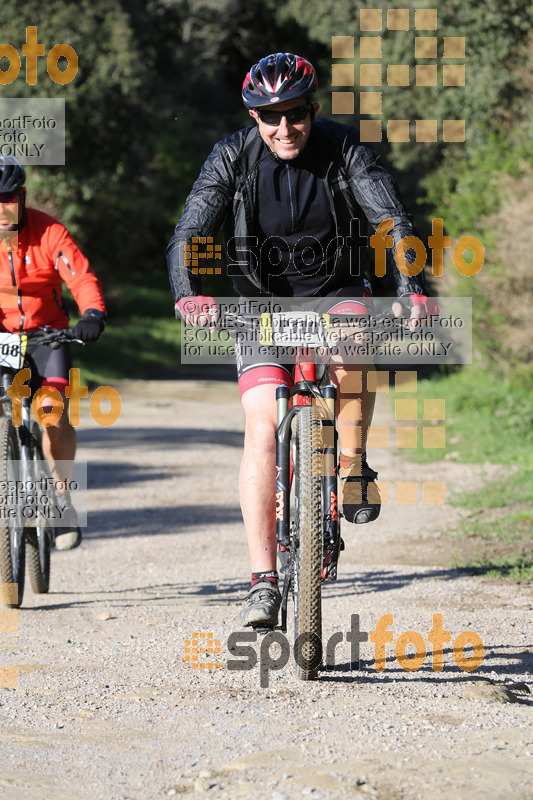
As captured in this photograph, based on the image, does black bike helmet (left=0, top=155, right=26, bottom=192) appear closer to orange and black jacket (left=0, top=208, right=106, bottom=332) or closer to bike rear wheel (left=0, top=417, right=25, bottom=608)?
orange and black jacket (left=0, top=208, right=106, bottom=332)

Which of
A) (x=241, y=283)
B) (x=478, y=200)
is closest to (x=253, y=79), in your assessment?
(x=241, y=283)

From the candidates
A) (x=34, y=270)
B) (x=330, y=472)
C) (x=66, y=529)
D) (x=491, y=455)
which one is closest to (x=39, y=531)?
(x=66, y=529)

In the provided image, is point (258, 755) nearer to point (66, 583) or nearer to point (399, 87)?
point (66, 583)

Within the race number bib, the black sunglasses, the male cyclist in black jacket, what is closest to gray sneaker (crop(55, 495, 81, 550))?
the race number bib

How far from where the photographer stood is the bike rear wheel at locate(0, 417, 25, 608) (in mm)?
5977

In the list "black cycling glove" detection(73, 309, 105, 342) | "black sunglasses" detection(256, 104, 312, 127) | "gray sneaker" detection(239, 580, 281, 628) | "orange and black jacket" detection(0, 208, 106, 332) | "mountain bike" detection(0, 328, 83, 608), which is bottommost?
"gray sneaker" detection(239, 580, 281, 628)

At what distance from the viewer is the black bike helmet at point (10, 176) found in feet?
19.7

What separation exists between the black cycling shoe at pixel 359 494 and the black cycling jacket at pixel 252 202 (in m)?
0.76

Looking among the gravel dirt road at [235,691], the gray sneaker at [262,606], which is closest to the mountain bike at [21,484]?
the gravel dirt road at [235,691]

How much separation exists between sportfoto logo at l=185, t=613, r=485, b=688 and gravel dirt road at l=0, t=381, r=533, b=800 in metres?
0.04

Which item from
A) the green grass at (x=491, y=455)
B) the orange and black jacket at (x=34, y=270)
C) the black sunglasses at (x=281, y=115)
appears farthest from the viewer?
the green grass at (x=491, y=455)

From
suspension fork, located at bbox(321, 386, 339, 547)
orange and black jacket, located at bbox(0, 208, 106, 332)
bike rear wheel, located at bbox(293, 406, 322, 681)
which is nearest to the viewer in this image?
bike rear wheel, located at bbox(293, 406, 322, 681)

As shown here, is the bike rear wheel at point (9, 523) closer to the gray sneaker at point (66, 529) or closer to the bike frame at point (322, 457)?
the gray sneaker at point (66, 529)

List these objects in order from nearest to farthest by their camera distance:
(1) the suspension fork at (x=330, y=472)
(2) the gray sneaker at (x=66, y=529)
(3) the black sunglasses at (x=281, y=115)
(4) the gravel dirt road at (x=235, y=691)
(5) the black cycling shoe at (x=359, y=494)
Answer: (4) the gravel dirt road at (x=235, y=691)
(1) the suspension fork at (x=330, y=472)
(3) the black sunglasses at (x=281, y=115)
(5) the black cycling shoe at (x=359, y=494)
(2) the gray sneaker at (x=66, y=529)
